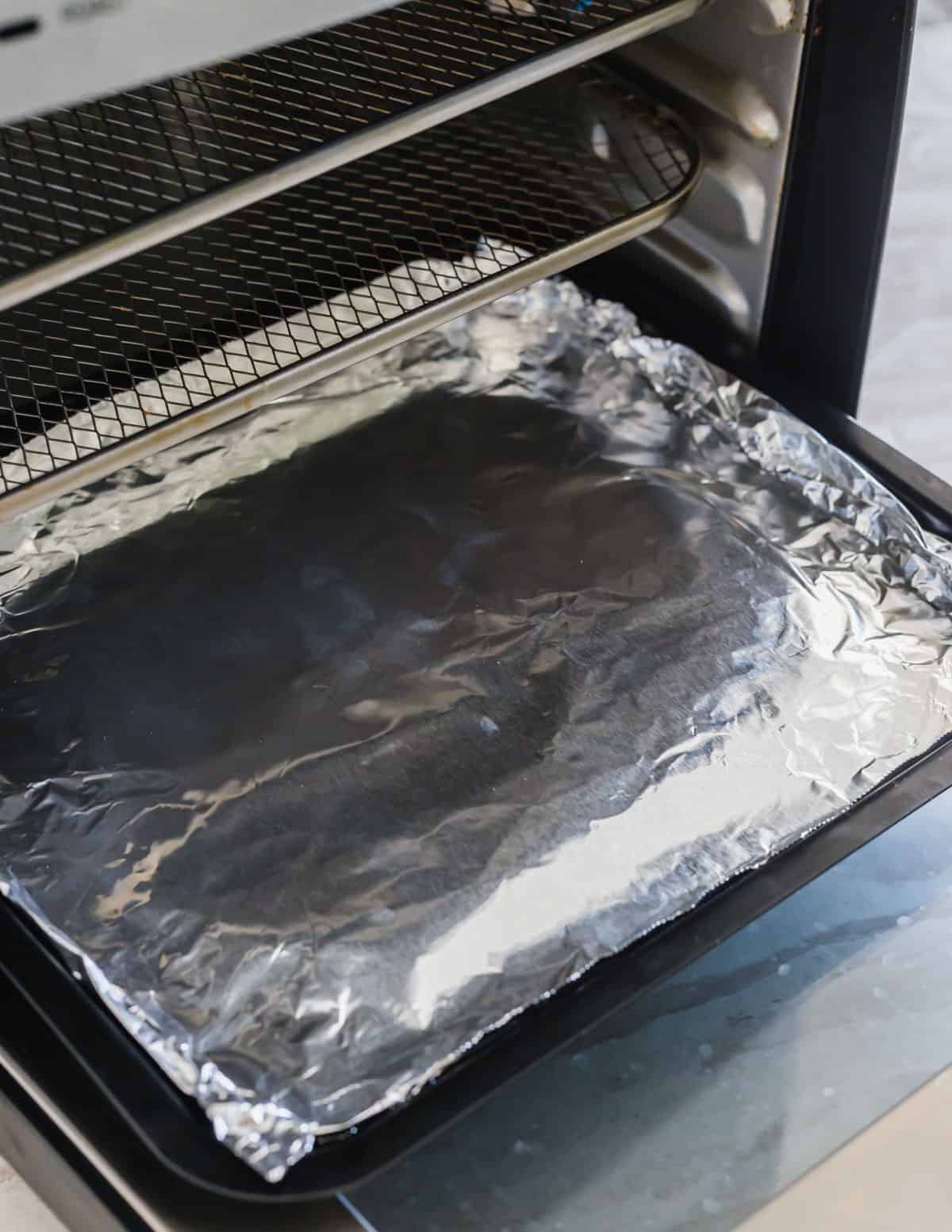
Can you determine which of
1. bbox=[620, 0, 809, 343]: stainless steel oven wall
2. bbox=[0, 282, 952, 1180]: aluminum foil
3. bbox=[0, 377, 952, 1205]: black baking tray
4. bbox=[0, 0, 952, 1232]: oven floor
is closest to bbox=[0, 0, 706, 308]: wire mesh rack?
bbox=[620, 0, 809, 343]: stainless steel oven wall

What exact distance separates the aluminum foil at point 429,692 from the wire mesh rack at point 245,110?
19 cm

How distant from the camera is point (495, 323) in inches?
40.3

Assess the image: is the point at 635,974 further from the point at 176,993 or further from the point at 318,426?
the point at 318,426

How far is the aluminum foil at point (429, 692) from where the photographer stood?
66 cm

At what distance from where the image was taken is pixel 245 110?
84 cm

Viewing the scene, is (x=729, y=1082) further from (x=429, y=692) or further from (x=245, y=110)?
(x=245, y=110)

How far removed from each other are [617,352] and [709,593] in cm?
24

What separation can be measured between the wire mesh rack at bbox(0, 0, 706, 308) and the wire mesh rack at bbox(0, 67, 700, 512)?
0.08 m

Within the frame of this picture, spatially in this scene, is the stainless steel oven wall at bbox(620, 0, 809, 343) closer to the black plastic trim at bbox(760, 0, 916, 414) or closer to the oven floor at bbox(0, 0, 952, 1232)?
the black plastic trim at bbox(760, 0, 916, 414)

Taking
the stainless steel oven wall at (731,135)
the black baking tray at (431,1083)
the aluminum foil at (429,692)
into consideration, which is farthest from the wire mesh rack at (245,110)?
the black baking tray at (431,1083)

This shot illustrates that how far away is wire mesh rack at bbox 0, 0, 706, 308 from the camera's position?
791 mm

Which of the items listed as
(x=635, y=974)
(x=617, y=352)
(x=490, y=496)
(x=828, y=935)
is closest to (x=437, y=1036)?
(x=635, y=974)

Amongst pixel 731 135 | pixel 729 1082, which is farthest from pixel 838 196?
pixel 729 1082

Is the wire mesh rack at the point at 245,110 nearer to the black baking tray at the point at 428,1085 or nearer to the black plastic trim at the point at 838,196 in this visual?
the black plastic trim at the point at 838,196
